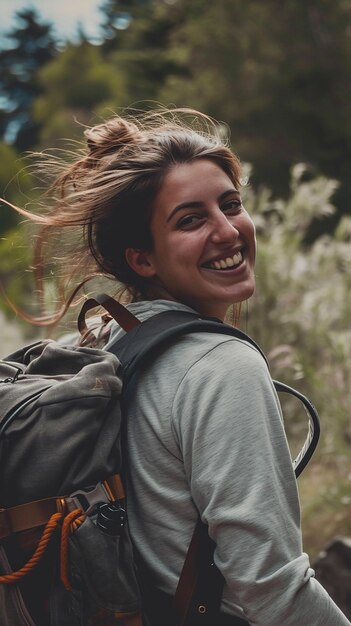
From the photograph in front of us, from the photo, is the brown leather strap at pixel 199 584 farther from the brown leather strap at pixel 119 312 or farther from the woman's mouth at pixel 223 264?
the woman's mouth at pixel 223 264

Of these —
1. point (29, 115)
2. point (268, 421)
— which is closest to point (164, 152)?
point (268, 421)

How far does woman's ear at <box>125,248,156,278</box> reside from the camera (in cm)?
193

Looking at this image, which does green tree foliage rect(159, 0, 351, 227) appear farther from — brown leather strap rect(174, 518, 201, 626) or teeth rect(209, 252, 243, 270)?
brown leather strap rect(174, 518, 201, 626)

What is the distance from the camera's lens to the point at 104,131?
201 centimetres

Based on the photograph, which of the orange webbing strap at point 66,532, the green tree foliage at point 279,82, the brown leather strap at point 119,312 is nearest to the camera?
the orange webbing strap at point 66,532

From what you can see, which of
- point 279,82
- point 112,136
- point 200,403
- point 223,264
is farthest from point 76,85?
point 200,403

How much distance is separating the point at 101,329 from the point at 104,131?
43 cm

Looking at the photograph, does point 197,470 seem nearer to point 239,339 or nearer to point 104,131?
point 239,339

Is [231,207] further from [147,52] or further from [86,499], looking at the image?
[147,52]

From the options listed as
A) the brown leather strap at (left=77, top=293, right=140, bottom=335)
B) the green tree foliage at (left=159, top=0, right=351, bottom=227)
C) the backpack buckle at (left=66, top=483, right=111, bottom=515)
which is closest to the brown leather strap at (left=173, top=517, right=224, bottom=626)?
the backpack buckle at (left=66, top=483, right=111, bottom=515)

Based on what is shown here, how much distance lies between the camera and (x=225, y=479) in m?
1.52

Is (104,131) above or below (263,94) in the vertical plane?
above

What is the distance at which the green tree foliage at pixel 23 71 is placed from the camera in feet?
162

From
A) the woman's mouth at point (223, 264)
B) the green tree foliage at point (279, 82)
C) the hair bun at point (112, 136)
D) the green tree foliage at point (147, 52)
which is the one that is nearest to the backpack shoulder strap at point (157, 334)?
the woman's mouth at point (223, 264)
